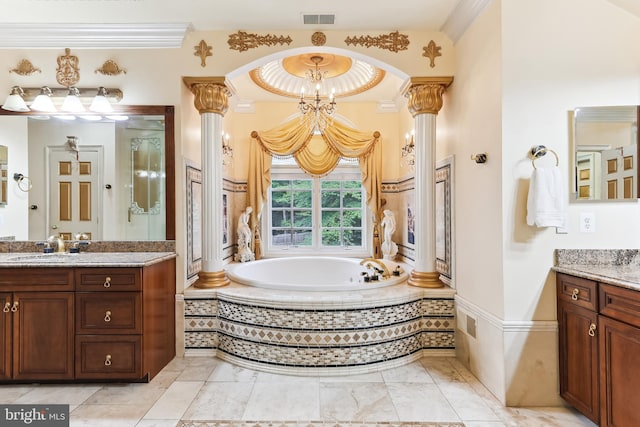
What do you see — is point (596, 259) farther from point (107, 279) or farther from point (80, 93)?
point (80, 93)

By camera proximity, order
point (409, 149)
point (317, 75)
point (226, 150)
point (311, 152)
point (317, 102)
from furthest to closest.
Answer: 1. point (311, 152)
2. point (226, 150)
3. point (409, 149)
4. point (317, 75)
5. point (317, 102)

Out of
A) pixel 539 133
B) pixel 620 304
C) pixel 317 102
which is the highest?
pixel 317 102

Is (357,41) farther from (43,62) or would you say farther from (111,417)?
(111,417)

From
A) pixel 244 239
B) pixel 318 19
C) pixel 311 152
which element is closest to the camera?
pixel 318 19

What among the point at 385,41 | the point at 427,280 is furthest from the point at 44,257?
the point at 385,41

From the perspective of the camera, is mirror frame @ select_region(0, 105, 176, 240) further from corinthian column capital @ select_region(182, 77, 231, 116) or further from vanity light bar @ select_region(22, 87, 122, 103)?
Answer: corinthian column capital @ select_region(182, 77, 231, 116)

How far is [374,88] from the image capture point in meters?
3.79

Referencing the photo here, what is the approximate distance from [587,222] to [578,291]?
0.46 metres

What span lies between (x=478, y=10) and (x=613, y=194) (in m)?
1.51

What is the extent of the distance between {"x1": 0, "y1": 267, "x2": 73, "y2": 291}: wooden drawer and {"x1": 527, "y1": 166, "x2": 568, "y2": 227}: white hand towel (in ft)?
9.91

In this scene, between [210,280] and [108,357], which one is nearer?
[108,357]

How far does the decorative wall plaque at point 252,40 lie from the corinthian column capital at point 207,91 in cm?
32

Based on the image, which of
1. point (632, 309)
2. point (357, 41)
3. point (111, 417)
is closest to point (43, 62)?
point (357, 41)

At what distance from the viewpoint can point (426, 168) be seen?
276cm
